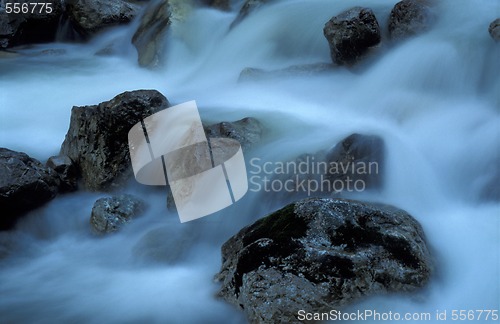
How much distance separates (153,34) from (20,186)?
5343 millimetres

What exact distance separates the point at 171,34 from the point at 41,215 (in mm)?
5007

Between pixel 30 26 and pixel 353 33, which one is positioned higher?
pixel 30 26

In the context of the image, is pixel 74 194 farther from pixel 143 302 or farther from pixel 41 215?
pixel 143 302

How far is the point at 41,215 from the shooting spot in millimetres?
6004

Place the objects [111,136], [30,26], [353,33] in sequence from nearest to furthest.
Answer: [111,136] < [353,33] < [30,26]

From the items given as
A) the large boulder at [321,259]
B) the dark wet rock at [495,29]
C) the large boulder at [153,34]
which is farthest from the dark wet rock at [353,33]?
the large boulder at [321,259]

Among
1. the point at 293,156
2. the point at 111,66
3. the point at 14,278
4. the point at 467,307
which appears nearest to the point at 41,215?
the point at 14,278

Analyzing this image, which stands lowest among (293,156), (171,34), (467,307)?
(467,307)

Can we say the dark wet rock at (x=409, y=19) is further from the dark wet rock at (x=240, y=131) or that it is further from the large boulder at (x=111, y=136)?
the large boulder at (x=111, y=136)

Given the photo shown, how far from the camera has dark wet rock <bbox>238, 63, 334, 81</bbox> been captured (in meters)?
7.93

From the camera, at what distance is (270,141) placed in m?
6.35

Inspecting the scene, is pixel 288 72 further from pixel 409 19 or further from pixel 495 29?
pixel 495 29

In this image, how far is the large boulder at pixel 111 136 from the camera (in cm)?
628

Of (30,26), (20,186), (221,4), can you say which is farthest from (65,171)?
(30,26)
